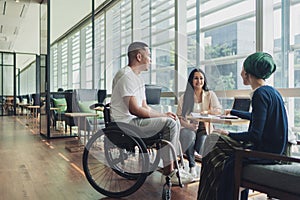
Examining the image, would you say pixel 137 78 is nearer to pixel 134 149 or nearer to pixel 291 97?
pixel 134 149

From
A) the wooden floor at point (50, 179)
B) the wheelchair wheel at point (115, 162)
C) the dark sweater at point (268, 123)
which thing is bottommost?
the wooden floor at point (50, 179)

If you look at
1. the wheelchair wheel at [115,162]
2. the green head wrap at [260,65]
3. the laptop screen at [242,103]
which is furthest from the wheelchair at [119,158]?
the laptop screen at [242,103]

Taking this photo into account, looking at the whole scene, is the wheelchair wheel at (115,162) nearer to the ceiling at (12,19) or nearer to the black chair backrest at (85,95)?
the black chair backrest at (85,95)

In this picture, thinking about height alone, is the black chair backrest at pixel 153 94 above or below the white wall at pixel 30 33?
below

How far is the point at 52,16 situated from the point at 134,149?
4687 mm

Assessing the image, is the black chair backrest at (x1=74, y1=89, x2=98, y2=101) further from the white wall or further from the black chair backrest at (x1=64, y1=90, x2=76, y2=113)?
the white wall

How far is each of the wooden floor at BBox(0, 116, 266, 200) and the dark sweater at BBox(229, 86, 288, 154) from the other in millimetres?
992

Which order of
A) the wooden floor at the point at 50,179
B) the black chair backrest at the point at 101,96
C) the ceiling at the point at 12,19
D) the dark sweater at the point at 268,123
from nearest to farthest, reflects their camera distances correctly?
the dark sweater at the point at 268,123, the wooden floor at the point at 50,179, the black chair backrest at the point at 101,96, the ceiling at the point at 12,19

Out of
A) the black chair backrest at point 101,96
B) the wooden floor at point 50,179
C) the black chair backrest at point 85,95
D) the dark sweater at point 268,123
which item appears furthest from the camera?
the black chair backrest at point 101,96

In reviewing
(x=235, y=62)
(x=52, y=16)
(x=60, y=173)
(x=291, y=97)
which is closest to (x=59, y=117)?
(x=52, y=16)

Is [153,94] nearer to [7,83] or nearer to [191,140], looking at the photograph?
[191,140]

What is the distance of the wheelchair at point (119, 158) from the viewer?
7.69 ft

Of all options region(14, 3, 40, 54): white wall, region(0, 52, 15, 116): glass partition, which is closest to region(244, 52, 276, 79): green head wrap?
region(14, 3, 40, 54): white wall

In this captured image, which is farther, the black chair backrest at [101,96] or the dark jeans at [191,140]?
the black chair backrest at [101,96]
